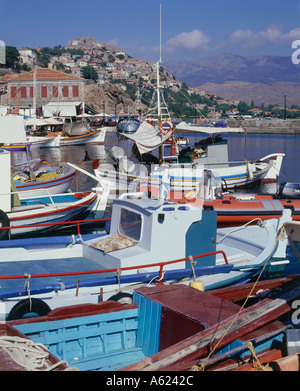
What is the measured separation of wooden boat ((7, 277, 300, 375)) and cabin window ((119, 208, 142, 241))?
7.18 feet

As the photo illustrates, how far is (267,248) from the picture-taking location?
1065 centimetres

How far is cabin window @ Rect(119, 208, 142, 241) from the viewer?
30.3ft

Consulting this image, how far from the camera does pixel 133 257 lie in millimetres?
8836

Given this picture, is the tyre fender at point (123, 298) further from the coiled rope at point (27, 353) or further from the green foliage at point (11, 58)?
the green foliage at point (11, 58)

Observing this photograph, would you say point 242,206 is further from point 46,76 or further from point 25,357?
point 46,76

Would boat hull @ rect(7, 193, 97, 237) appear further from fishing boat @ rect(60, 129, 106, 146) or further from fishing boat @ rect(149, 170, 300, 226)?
fishing boat @ rect(60, 129, 106, 146)

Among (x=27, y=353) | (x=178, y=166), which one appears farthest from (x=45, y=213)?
(x=27, y=353)

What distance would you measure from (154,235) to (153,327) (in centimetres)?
257

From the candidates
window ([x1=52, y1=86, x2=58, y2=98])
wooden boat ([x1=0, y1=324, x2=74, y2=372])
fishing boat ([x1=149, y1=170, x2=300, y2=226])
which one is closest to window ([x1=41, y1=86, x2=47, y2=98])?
window ([x1=52, y1=86, x2=58, y2=98])

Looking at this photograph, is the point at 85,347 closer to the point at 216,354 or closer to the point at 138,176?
the point at 216,354

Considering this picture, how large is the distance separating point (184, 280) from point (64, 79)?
7968 cm

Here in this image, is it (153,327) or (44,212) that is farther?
(44,212)

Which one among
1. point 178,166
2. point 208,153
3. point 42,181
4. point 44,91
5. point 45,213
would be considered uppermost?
point 44,91

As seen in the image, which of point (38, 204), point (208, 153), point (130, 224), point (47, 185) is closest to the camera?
point (130, 224)
